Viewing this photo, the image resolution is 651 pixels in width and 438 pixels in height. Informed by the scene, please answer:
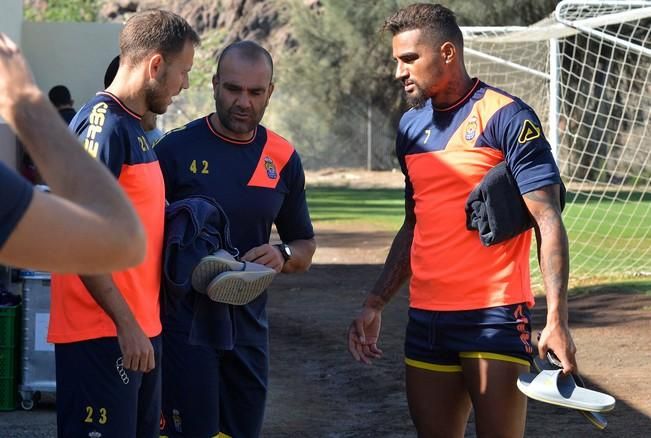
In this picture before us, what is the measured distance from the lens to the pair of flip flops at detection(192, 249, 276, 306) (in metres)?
4.49

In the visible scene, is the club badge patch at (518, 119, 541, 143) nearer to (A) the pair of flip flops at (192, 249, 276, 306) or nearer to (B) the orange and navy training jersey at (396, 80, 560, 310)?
(B) the orange and navy training jersey at (396, 80, 560, 310)

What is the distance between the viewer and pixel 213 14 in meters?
74.7

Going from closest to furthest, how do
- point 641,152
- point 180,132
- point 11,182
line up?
1. point 11,182
2. point 180,132
3. point 641,152

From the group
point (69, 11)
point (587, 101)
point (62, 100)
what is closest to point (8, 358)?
point (62, 100)

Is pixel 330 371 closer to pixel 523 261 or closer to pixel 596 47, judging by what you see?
pixel 523 261

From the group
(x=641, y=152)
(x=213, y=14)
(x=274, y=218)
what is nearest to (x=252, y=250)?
(x=274, y=218)

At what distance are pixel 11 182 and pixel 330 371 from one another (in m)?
7.55

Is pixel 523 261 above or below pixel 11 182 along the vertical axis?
below

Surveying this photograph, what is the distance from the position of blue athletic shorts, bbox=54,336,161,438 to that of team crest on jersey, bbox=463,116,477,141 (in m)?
1.59

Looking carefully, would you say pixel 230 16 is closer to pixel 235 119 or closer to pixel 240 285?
pixel 235 119

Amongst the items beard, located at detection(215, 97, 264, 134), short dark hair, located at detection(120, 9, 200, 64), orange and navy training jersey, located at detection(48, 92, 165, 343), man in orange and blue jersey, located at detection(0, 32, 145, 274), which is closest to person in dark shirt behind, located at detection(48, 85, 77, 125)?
beard, located at detection(215, 97, 264, 134)

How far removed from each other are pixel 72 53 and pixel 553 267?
1159 cm

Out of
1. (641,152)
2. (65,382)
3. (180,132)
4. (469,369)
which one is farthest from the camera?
(641,152)

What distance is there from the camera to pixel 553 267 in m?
4.48
